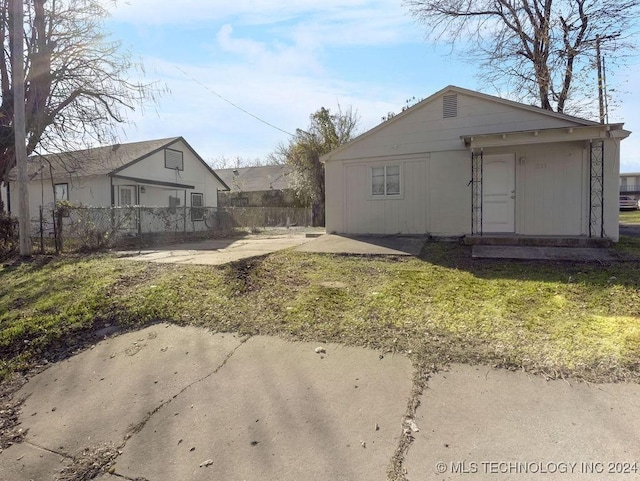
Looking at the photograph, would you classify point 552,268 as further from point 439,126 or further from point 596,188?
point 439,126

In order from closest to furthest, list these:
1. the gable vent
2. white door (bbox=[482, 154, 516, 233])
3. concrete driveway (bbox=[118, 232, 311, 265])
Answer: concrete driveway (bbox=[118, 232, 311, 265])
white door (bbox=[482, 154, 516, 233])
the gable vent

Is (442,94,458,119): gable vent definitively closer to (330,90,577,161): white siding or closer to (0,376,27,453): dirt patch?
(330,90,577,161): white siding

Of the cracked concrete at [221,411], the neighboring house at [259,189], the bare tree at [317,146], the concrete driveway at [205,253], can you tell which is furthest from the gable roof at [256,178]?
the cracked concrete at [221,411]

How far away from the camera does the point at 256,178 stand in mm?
35656

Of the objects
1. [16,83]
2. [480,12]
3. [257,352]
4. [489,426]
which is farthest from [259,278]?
[480,12]

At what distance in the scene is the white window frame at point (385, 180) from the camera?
428 inches

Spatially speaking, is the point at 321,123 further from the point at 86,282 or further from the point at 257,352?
the point at 257,352

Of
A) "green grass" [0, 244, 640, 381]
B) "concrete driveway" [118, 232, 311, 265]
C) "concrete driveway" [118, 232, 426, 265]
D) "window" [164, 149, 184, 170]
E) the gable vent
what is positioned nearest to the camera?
"green grass" [0, 244, 640, 381]

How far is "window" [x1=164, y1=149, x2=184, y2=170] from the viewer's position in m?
20.9

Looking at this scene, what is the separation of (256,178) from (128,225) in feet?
77.0

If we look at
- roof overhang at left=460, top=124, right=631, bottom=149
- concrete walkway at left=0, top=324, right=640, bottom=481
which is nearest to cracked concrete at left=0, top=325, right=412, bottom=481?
concrete walkway at left=0, top=324, right=640, bottom=481

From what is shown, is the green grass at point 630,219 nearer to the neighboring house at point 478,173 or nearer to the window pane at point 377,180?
the neighboring house at point 478,173

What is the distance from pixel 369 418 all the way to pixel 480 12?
19.9m

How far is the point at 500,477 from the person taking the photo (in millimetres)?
2033
